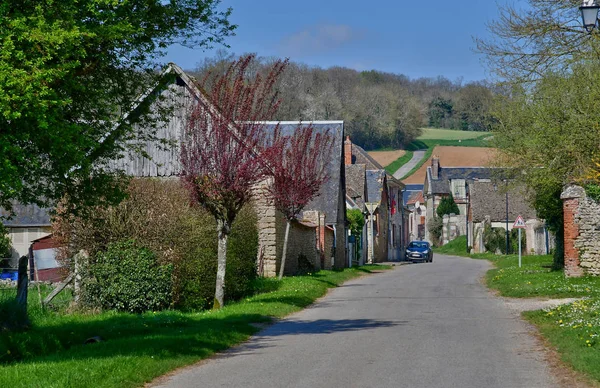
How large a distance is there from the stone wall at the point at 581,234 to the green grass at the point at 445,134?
102340 mm

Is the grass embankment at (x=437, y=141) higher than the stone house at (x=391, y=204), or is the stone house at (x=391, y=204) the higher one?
the grass embankment at (x=437, y=141)

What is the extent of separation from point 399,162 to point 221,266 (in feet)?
325

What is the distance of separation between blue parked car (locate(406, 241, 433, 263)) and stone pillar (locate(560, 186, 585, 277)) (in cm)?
3184

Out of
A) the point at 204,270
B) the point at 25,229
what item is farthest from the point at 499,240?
the point at 204,270

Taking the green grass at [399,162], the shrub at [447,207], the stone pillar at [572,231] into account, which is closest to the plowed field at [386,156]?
the green grass at [399,162]

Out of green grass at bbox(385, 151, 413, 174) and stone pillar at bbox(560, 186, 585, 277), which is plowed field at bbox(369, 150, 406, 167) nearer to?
green grass at bbox(385, 151, 413, 174)

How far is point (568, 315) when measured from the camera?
16.5 m

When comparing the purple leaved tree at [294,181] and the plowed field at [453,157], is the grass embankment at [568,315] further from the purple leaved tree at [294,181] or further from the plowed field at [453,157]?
the plowed field at [453,157]

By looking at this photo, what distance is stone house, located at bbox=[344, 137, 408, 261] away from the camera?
67312mm

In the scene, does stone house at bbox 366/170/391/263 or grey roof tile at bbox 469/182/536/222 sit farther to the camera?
grey roof tile at bbox 469/182/536/222

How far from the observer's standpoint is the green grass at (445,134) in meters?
133

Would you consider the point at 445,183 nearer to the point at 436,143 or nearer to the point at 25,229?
the point at 436,143

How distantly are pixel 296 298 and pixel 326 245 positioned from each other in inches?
703

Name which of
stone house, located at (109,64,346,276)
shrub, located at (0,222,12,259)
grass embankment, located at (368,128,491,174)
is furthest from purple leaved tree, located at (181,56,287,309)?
grass embankment, located at (368,128,491,174)
